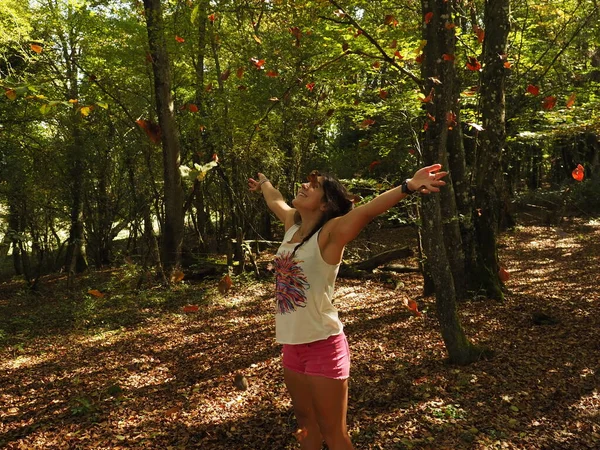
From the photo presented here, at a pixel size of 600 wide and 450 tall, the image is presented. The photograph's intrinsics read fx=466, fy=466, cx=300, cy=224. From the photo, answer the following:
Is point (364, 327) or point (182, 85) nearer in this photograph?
point (364, 327)

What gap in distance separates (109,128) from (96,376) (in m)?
9.18

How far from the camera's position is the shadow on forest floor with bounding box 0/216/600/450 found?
4.04m

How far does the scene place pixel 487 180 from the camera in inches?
303

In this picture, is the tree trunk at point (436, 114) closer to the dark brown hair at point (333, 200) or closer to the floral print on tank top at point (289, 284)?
the dark brown hair at point (333, 200)

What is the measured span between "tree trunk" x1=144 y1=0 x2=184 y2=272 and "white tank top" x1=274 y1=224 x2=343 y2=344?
8.79 metres

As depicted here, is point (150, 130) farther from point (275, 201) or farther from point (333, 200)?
point (333, 200)

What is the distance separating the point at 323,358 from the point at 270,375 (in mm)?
2947

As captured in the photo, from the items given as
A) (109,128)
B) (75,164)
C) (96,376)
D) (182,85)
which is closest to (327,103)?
(182,85)

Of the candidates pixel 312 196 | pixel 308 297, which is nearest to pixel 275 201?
pixel 312 196

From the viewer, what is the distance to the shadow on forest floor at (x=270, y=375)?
4.04 metres

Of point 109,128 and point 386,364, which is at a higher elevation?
point 109,128

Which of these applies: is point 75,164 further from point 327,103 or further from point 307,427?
point 307,427

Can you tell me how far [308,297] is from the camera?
8.72ft

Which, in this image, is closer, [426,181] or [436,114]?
[426,181]
